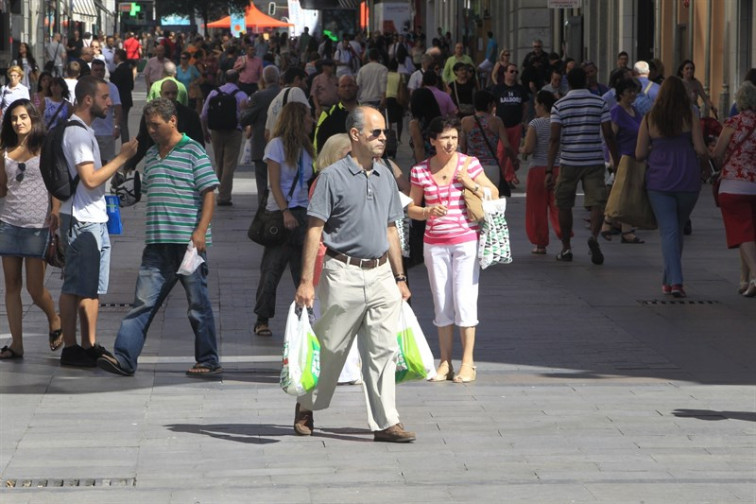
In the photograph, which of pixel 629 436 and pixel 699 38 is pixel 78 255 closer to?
pixel 629 436

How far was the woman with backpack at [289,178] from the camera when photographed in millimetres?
11203

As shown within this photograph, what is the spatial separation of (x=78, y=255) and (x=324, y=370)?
101 inches

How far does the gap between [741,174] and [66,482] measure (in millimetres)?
7184

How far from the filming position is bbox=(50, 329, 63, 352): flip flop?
1098cm

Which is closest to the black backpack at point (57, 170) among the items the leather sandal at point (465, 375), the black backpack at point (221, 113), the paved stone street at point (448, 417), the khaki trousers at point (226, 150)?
the paved stone street at point (448, 417)

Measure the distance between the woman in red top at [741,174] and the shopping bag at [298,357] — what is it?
5.81m

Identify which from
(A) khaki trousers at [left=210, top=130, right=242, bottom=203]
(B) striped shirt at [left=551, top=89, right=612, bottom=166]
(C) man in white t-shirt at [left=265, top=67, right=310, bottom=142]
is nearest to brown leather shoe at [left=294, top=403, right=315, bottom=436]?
(B) striped shirt at [left=551, top=89, right=612, bottom=166]

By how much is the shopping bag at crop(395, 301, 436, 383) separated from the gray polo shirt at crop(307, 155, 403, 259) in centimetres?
42

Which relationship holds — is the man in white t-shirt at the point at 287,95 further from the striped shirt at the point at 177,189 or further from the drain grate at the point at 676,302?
the striped shirt at the point at 177,189

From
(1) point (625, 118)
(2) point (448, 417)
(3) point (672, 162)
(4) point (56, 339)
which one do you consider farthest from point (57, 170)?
(1) point (625, 118)

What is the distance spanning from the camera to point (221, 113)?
65.2ft

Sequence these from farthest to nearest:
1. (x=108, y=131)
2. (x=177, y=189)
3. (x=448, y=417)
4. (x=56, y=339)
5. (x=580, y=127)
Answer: (x=108, y=131)
(x=580, y=127)
(x=56, y=339)
(x=177, y=189)
(x=448, y=417)

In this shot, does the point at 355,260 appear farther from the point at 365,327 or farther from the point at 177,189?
the point at 177,189

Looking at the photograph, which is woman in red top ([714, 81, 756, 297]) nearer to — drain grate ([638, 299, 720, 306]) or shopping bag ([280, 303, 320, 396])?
drain grate ([638, 299, 720, 306])
